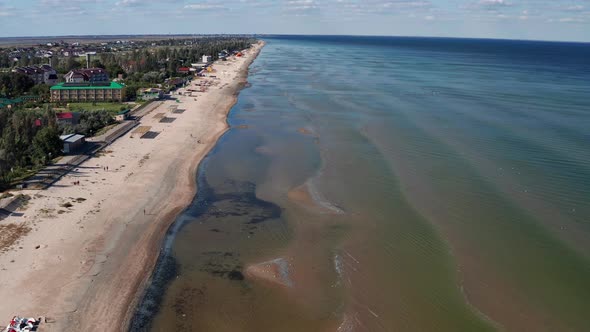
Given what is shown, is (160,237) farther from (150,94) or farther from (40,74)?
(40,74)

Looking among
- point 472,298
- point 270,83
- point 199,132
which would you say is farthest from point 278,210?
point 270,83

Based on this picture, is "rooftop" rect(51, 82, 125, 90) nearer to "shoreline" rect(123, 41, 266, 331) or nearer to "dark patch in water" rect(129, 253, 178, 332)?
"shoreline" rect(123, 41, 266, 331)

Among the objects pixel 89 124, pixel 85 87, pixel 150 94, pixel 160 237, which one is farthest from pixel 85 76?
pixel 160 237

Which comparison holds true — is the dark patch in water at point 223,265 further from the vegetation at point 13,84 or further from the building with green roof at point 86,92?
the vegetation at point 13,84

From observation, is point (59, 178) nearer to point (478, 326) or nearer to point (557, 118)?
point (478, 326)

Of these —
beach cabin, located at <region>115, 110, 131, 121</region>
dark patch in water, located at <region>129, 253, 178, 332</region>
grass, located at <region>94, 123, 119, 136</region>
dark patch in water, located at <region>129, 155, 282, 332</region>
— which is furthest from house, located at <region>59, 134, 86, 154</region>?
dark patch in water, located at <region>129, 253, 178, 332</region>

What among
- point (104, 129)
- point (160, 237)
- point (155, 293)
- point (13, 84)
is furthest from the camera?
point (13, 84)
